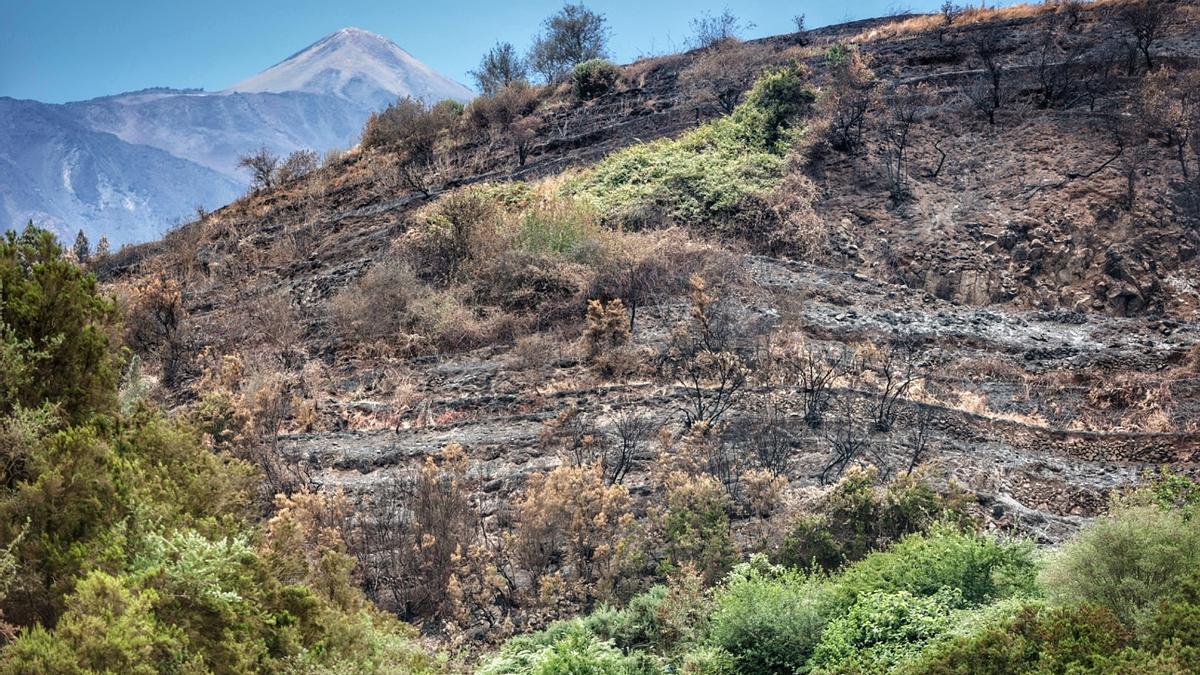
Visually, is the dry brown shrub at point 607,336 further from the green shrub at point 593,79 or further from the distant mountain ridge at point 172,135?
the distant mountain ridge at point 172,135

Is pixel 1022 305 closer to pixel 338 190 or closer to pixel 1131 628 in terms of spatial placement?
pixel 1131 628

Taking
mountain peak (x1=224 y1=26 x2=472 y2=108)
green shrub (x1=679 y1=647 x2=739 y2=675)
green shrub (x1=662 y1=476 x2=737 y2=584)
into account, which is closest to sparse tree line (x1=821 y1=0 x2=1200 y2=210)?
green shrub (x1=662 y1=476 x2=737 y2=584)

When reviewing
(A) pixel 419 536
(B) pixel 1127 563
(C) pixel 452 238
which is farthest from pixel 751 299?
(B) pixel 1127 563

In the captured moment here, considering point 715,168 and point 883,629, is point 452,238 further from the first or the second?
point 883,629

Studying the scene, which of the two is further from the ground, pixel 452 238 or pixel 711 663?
pixel 452 238

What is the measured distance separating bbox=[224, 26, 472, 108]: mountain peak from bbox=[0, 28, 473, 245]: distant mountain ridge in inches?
8.2

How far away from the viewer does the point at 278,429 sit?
59.6 ft

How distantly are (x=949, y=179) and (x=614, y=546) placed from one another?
43.2 ft

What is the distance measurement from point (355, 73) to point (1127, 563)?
15733cm

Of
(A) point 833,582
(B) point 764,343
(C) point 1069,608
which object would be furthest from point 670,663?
(B) point 764,343

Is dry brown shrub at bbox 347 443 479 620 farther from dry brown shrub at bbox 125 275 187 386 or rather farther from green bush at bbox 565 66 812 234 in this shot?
green bush at bbox 565 66 812 234

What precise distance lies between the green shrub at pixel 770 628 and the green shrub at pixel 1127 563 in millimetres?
2426

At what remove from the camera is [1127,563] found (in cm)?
1097

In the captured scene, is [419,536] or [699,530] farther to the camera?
[419,536]
